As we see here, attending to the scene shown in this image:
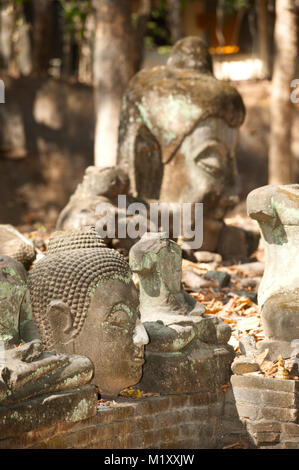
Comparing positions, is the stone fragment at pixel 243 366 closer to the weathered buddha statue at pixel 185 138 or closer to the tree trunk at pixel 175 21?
the weathered buddha statue at pixel 185 138

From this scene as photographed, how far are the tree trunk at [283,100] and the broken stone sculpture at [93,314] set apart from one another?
252 inches

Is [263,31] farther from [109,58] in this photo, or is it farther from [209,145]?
[209,145]

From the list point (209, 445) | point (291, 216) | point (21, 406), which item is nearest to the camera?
point (21, 406)

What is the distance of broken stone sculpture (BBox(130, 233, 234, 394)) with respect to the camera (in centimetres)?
407

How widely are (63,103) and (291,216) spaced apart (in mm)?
8903

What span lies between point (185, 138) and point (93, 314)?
3.67 meters

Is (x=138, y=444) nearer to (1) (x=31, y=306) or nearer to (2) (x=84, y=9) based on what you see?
(1) (x=31, y=306)

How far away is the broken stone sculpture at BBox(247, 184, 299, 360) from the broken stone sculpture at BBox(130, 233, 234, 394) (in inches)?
12.2

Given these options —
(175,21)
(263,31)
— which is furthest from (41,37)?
(263,31)

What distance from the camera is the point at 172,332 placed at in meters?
4.08

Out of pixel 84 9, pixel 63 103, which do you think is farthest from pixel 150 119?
pixel 84 9

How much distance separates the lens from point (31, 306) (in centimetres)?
388

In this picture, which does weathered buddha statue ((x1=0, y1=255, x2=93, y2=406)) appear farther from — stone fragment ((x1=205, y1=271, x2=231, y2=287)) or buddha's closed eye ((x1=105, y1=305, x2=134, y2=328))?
stone fragment ((x1=205, y1=271, x2=231, y2=287))

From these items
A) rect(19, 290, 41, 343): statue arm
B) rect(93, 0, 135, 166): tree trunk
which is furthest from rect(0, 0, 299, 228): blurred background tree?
rect(19, 290, 41, 343): statue arm
